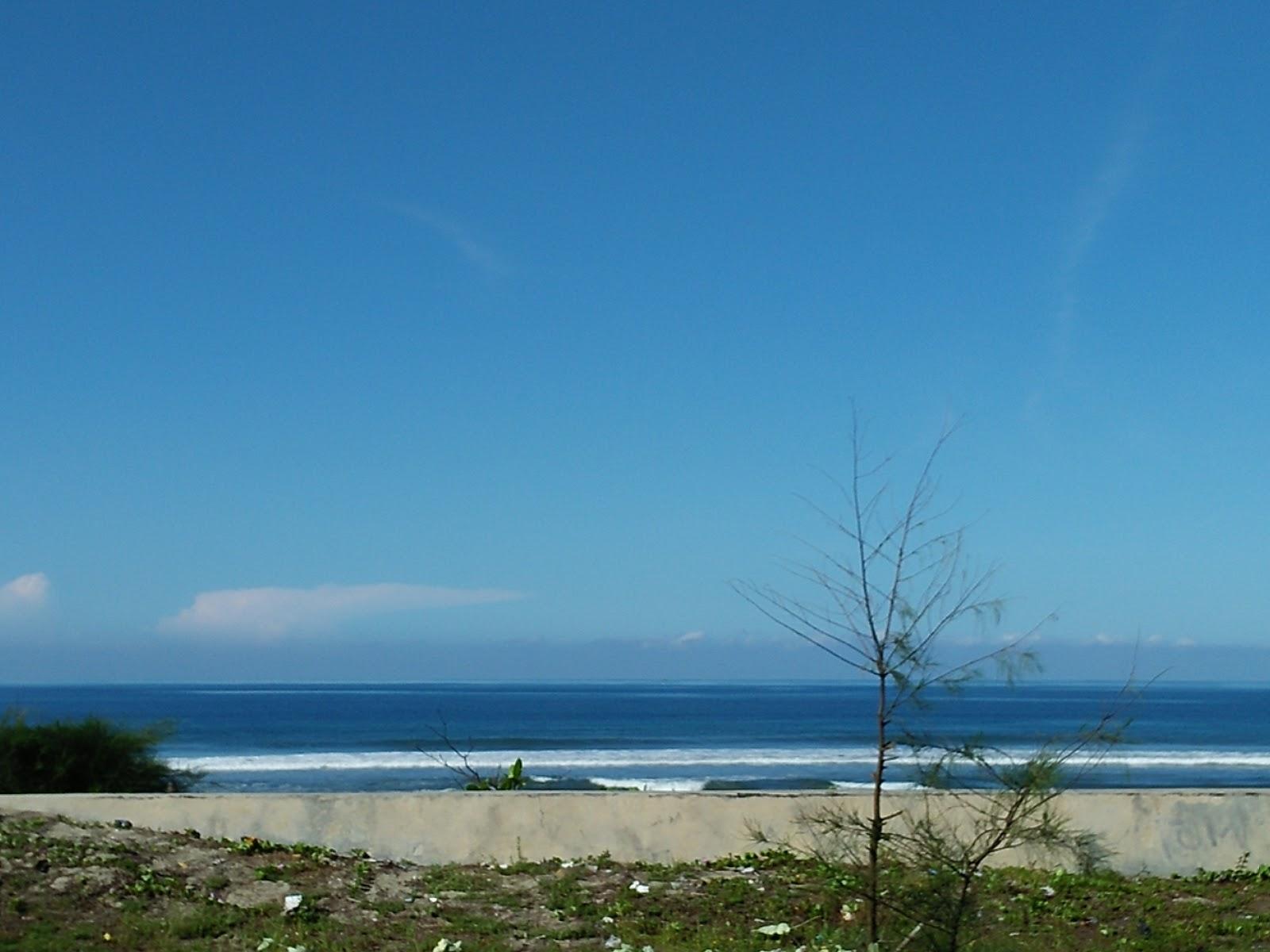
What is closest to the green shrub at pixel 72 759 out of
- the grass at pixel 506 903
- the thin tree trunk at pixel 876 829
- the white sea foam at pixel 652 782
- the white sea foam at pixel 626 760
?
the grass at pixel 506 903

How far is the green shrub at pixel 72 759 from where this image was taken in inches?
633

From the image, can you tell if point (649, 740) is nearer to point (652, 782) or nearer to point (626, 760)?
point (626, 760)

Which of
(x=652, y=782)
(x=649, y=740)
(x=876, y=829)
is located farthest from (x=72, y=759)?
(x=649, y=740)

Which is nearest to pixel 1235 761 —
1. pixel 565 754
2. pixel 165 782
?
pixel 565 754

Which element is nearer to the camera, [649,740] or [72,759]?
[72,759]

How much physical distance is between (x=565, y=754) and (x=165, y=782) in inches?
1226

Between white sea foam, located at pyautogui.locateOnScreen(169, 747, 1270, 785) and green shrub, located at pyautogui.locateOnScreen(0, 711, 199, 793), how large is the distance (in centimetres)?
2409

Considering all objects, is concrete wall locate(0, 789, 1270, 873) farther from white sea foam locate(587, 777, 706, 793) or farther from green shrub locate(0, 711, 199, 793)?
white sea foam locate(587, 777, 706, 793)

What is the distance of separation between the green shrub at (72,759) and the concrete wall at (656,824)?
4031 millimetres

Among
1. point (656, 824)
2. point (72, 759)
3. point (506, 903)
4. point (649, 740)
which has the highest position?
point (72, 759)

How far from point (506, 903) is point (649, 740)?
47.9m

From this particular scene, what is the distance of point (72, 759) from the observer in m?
16.2

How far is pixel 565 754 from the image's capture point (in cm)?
4772

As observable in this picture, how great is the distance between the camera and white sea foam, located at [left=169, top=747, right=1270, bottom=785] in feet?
140
